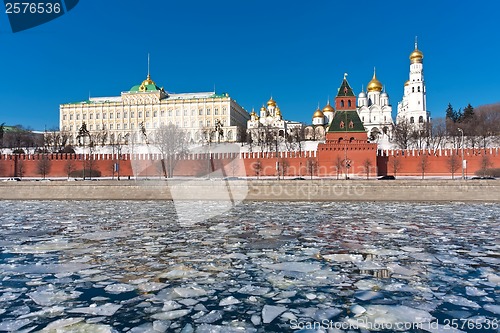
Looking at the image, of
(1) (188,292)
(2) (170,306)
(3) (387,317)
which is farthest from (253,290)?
(3) (387,317)

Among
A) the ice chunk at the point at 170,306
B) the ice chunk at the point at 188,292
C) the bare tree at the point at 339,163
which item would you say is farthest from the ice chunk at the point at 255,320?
the bare tree at the point at 339,163

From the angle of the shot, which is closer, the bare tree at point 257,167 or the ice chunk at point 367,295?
the ice chunk at point 367,295

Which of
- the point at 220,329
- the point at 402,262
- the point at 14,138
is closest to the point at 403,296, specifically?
the point at 402,262

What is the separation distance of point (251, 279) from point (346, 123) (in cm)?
3010

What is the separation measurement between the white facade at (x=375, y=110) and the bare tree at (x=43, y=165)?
139 ft

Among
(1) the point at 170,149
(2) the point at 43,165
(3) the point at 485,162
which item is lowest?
(3) the point at 485,162

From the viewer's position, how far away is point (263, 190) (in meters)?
23.2

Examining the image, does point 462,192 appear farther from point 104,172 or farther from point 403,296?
point 104,172

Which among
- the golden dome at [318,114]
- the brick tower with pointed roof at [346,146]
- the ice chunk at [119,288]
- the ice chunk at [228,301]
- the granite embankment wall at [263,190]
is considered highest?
the golden dome at [318,114]

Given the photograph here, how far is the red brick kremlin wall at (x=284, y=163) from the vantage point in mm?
33375

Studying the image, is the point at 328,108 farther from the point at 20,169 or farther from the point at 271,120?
the point at 20,169

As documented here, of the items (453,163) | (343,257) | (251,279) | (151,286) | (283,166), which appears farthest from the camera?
(283,166)

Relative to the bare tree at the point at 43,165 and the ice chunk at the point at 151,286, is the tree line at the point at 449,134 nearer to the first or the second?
the bare tree at the point at 43,165

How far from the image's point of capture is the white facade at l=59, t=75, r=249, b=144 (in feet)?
253
